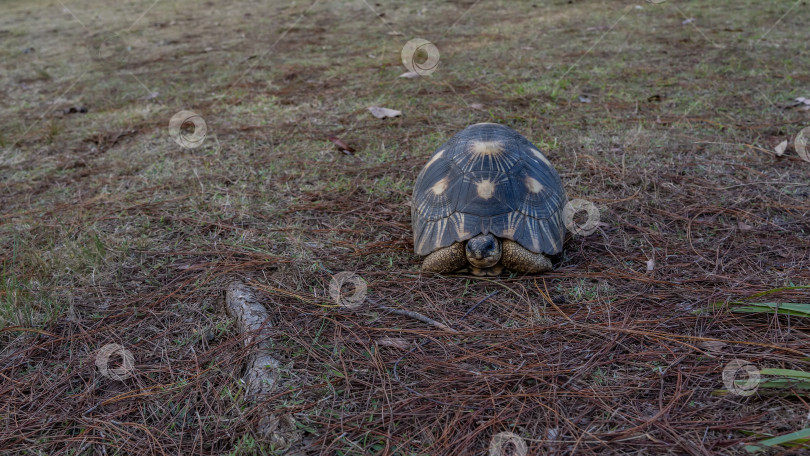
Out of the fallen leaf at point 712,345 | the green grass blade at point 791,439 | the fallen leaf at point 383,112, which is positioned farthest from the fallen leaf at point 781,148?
the fallen leaf at point 383,112

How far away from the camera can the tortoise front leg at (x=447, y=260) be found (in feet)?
9.17

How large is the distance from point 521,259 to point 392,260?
2.45 ft

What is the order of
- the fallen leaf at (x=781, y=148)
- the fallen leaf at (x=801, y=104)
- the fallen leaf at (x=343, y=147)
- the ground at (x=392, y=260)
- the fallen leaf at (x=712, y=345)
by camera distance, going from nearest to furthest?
the ground at (x=392, y=260), the fallen leaf at (x=712, y=345), the fallen leaf at (x=781, y=148), the fallen leaf at (x=343, y=147), the fallen leaf at (x=801, y=104)

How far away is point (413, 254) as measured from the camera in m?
3.09

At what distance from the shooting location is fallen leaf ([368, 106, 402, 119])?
16.9 ft

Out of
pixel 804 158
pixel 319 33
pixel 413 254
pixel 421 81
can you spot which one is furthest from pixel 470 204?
pixel 319 33

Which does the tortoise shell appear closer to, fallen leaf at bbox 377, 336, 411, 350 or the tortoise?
the tortoise

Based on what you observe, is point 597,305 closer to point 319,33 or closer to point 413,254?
point 413,254

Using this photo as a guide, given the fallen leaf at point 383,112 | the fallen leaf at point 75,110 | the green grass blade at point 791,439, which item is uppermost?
the green grass blade at point 791,439

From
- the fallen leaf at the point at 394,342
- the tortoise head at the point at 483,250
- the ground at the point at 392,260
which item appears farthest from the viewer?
the tortoise head at the point at 483,250

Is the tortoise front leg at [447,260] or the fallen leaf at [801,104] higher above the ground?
the tortoise front leg at [447,260]

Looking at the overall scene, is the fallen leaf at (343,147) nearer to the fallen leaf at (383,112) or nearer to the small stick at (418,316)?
the fallen leaf at (383,112)

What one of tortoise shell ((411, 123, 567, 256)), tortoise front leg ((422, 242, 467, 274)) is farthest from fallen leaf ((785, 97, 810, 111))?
tortoise front leg ((422, 242, 467, 274))

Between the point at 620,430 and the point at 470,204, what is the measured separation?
1.35 meters
